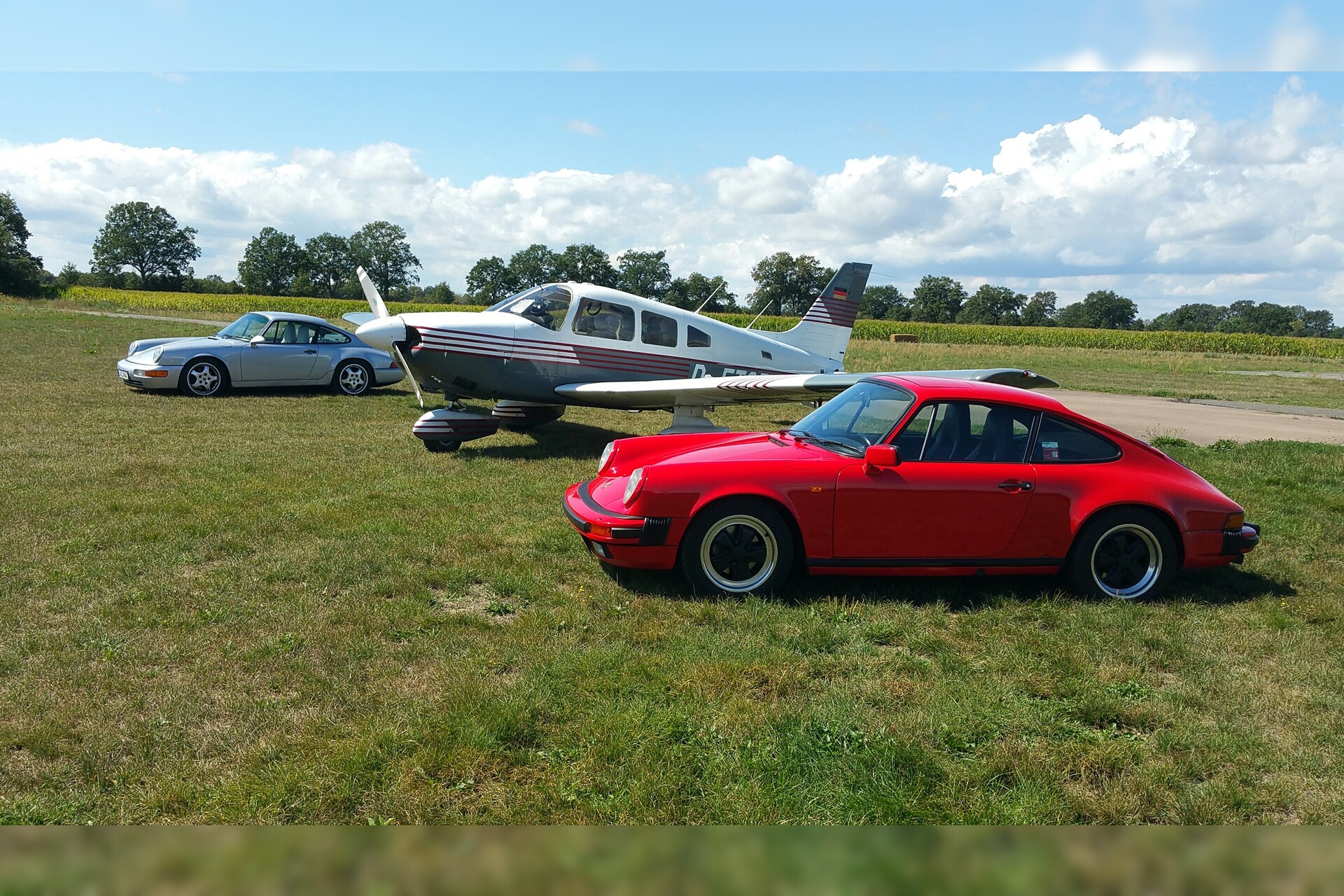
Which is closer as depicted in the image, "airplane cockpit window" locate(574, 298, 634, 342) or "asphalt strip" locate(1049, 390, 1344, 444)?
"airplane cockpit window" locate(574, 298, 634, 342)

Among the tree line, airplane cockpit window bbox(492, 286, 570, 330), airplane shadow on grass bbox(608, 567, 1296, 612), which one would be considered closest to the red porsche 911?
airplane shadow on grass bbox(608, 567, 1296, 612)

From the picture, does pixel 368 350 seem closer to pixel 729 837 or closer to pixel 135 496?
pixel 135 496

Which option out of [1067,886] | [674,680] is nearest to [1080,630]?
[674,680]

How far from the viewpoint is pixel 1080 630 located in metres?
4.75

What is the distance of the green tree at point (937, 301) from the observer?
11612 centimetres

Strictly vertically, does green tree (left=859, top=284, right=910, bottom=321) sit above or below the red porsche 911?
above

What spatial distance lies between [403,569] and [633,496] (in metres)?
1.68

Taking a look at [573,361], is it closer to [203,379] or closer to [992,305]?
[203,379]

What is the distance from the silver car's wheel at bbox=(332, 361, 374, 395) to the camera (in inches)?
628

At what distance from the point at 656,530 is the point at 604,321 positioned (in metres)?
7.37

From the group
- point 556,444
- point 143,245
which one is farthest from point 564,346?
point 143,245

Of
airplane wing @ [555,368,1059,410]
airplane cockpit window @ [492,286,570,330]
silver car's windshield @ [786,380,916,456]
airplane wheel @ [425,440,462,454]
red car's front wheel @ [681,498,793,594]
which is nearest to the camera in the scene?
red car's front wheel @ [681,498,793,594]

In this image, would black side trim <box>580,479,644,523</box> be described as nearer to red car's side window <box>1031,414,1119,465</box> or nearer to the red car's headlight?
the red car's headlight

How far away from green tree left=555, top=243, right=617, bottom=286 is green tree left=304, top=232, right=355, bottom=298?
3569cm
